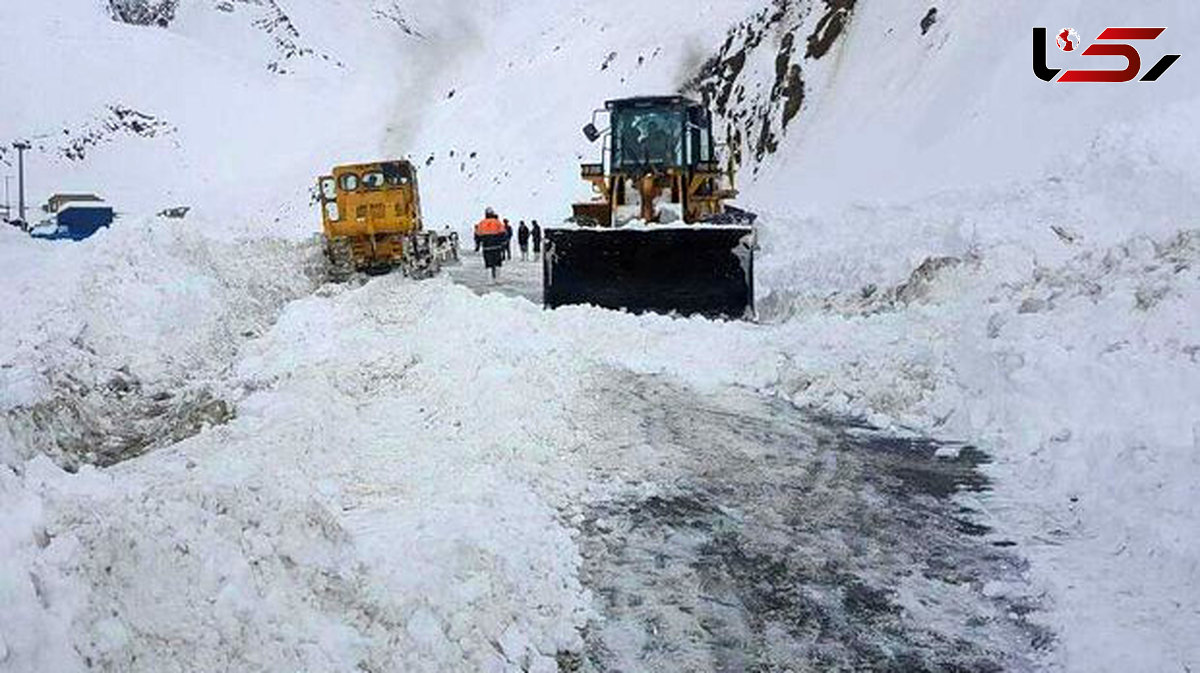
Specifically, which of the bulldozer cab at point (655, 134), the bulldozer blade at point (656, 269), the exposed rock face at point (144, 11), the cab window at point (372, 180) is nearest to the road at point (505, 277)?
the cab window at point (372, 180)

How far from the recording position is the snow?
468 cm

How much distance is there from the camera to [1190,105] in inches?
610

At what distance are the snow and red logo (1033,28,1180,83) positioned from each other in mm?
369

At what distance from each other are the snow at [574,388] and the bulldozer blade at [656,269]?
112cm

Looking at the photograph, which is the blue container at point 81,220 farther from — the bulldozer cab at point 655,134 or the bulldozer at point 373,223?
the bulldozer cab at point 655,134

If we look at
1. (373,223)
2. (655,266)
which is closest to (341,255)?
(373,223)

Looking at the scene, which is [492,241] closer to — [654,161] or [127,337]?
[654,161]

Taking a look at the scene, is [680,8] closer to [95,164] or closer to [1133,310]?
[95,164]

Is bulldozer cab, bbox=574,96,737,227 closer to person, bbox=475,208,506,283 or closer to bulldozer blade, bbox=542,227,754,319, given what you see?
bulldozer blade, bbox=542,227,754,319

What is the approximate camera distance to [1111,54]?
62.1 ft

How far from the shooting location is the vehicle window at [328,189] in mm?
24906

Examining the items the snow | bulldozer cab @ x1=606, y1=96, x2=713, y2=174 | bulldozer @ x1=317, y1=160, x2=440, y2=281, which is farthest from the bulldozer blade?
bulldozer @ x1=317, y1=160, x2=440, y2=281

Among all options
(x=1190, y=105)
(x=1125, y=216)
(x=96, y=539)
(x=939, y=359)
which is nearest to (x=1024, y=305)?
(x=939, y=359)

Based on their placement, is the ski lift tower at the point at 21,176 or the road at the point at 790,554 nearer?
the road at the point at 790,554
